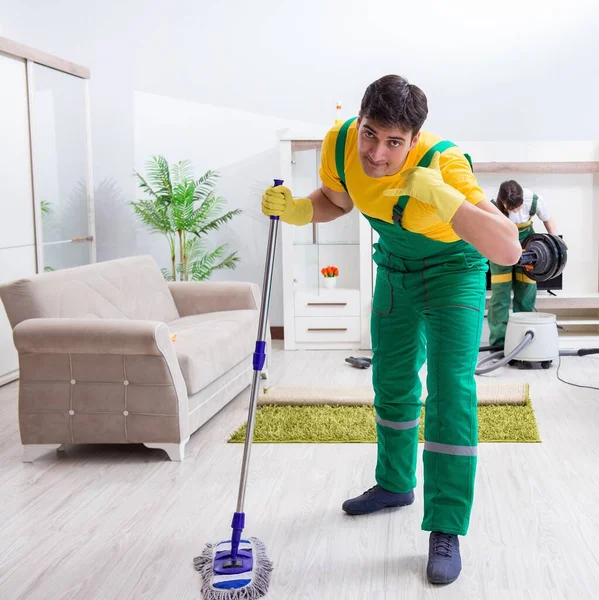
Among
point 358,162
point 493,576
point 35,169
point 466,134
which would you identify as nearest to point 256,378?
point 358,162

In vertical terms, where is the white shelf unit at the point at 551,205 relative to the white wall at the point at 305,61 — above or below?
below

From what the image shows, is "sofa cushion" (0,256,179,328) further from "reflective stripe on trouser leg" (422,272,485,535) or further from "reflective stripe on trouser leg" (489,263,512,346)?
"reflective stripe on trouser leg" (489,263,512,346)

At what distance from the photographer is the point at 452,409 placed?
226 centimetres

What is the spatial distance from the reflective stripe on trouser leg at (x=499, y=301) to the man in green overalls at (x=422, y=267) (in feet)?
9.33

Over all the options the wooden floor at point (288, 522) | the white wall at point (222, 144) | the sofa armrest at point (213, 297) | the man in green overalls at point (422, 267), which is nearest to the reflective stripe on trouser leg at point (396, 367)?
the man in green overalls at point (422, 267)

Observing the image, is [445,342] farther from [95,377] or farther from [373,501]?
[95,377]

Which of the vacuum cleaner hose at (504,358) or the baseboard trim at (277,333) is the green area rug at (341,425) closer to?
the vacuum cleaner hose at (504,358)

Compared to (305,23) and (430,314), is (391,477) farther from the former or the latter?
(305,23)

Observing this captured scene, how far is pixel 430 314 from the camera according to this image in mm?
2318

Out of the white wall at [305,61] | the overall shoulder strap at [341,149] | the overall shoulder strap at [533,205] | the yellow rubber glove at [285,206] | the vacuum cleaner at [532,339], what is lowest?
the vacuum cleaner at [532,339]

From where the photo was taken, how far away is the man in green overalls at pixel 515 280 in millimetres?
5238

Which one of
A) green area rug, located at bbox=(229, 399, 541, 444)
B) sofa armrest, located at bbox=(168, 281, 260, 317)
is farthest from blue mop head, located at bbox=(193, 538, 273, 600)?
sofa armrest, located at bbox=(168, 281, 260, 317)

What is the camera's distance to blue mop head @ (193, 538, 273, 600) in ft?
6.91

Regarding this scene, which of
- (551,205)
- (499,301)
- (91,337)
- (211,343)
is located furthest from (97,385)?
(551,205)
